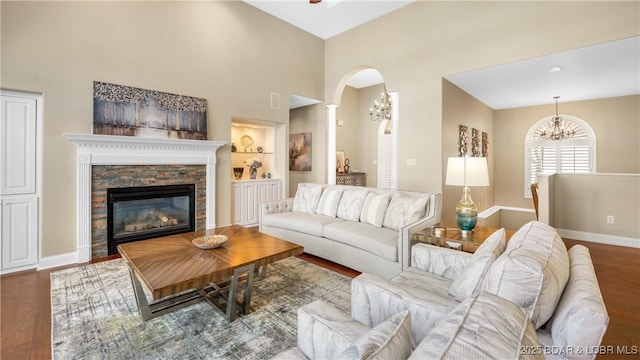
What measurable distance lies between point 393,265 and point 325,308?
1.80 meters

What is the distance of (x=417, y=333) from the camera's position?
4.55ft

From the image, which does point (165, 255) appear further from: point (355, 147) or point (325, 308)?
point (355, 147)

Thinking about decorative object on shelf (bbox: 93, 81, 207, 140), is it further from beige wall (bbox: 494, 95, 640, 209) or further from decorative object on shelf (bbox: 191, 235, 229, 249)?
beige wall (bbox: 494, 95, 640, 209)

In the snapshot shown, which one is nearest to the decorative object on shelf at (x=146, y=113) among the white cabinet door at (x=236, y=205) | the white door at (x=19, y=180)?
the white door at (x=19, y=180)

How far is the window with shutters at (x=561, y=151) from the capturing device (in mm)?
6390

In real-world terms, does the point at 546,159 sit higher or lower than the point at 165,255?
higher

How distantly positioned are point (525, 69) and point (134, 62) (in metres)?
5.81

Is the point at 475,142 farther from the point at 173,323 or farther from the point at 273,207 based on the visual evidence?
the point at 173,323

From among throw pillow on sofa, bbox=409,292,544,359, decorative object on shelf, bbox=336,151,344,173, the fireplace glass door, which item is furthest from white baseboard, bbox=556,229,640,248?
the fireplace glass door

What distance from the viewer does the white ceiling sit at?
12.8ft

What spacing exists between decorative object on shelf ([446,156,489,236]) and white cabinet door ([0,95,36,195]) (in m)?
4.81

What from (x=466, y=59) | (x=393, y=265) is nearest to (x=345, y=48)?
(x=466, y=59)

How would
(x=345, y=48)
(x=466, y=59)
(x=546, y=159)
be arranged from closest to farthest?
(x=466, y=59), (x=345, y=48), (x=546, y=159)

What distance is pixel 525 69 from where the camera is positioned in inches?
171
